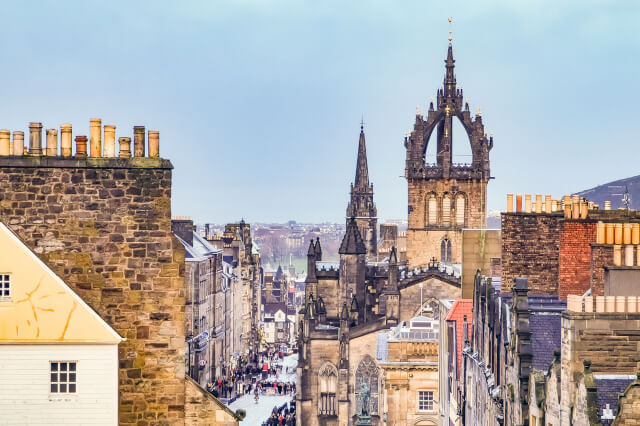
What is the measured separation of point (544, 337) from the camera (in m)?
28.3

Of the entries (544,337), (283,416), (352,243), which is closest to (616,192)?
(544,337)

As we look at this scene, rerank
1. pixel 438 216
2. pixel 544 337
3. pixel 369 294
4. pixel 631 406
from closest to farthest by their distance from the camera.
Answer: pixel 631 406, pixel 544 337, pixel 369 294, pixel 438 216

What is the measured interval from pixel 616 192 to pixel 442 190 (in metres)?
52.3

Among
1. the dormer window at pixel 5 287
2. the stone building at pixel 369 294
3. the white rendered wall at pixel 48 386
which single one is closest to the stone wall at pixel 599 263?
the white rendered wall at pixel 48 386

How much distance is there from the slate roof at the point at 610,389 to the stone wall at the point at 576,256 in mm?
8476

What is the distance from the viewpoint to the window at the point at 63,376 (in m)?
20.2

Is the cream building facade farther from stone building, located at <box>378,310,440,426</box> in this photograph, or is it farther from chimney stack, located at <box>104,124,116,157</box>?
stone building, located at <box>378,310,440,426</box>

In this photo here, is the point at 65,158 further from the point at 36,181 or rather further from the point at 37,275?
the point at 37,275

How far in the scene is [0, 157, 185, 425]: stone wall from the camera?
70.1 ft

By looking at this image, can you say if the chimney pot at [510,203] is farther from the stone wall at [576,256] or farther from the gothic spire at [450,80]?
the gothic spire at [450,80]

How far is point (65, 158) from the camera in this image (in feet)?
70.1

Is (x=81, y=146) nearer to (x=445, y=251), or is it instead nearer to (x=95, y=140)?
(x=95, y=140)

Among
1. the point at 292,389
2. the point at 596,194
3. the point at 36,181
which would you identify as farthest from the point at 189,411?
the point at 292,389

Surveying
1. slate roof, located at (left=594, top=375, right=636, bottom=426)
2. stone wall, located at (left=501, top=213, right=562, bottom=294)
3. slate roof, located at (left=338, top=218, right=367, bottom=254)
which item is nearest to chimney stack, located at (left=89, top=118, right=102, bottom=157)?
slate roof, located at (left=594, top=375, right=636, bottom=426)
